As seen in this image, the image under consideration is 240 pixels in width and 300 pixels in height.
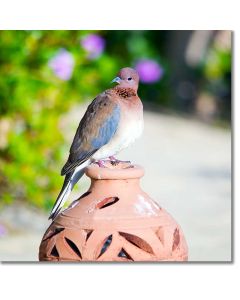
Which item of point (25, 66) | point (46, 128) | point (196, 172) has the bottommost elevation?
point (196, 172)

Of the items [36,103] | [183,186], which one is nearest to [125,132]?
[36,103]

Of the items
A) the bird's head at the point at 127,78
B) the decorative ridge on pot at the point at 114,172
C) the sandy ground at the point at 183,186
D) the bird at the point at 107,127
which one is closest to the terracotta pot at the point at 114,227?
the decorative ridge on pot at the point at 114,172

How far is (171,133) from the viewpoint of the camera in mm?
11578

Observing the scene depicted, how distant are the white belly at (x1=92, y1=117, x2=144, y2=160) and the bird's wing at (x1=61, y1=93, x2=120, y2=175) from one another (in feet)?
0.07

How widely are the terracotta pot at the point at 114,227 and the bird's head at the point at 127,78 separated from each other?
0.30m

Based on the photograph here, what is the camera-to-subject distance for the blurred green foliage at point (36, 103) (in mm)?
5539

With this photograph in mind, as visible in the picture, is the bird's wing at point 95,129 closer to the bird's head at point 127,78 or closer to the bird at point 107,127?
the bird at point 107,127

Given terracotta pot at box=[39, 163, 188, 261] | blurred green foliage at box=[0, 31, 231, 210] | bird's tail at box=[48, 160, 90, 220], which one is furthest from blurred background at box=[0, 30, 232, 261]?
terracotta pot at box=[39, 163, 188, 261]

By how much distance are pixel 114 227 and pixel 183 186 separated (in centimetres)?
572

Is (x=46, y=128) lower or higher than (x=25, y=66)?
lower

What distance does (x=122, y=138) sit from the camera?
3359 millimetres

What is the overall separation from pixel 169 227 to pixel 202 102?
10294 millimetres

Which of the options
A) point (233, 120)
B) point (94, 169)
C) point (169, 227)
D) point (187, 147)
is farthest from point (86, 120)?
point (187, 147)

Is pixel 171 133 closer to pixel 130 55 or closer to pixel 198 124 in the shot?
pixel 198 124
